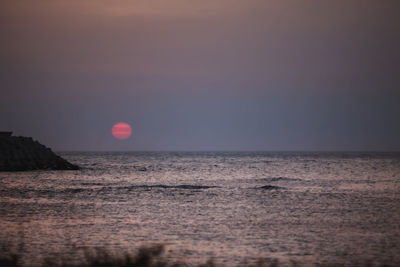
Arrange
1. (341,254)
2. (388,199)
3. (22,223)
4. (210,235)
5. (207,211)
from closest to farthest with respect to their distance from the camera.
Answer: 1. (341,254)
2. (210,235)
3. (22,223)
4. (207,211)
5. (388,199)

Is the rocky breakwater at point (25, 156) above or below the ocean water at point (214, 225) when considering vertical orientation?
above

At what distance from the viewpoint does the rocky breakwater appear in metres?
71.5

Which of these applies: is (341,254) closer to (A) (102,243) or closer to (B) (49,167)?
(A) (102,243)

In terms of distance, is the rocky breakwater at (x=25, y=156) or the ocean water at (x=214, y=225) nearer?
the ocean water at (x=214, y=225)

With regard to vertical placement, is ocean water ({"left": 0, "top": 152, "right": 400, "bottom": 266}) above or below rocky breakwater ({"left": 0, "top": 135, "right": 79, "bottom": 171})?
below

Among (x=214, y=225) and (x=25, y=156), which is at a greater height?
(x=25, y=156)

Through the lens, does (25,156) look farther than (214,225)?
Yes

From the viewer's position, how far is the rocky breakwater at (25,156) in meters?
71.5

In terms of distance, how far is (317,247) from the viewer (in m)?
18.5

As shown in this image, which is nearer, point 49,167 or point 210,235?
point 210,235

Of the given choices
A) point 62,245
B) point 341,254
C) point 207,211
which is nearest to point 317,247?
point 341,254

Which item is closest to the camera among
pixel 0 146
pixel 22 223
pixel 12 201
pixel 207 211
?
pixel 22 223

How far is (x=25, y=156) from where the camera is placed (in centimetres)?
7462

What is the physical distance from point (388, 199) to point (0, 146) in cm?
5578
